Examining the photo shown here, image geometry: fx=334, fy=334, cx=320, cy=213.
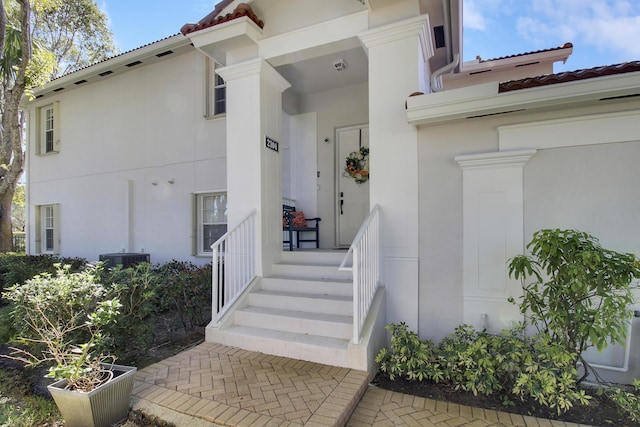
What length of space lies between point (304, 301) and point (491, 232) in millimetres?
2170

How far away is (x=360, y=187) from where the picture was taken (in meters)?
5.98

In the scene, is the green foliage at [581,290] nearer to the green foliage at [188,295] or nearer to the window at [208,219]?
the green foliage at [188,295]

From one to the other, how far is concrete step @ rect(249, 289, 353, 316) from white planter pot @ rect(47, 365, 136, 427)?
1.70m

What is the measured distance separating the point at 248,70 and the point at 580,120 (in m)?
3.85

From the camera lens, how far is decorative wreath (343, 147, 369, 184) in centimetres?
590

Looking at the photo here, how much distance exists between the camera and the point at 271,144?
468 centimetres

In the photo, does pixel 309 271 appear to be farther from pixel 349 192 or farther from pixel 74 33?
pixel 74 33

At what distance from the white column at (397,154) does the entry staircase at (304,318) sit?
325mm

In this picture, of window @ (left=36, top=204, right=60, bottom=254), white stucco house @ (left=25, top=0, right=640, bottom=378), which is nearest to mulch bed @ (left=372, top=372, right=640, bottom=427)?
white stucco house @ (left=25, top=0, right=640, bottom=378)

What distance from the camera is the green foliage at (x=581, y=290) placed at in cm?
251

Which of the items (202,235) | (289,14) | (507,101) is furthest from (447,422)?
(202,235)

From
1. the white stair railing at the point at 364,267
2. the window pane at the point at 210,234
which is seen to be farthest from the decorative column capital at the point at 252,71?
the window pane at the point at 210,234

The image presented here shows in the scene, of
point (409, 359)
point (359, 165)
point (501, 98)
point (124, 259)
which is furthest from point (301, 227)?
point (124, 259)

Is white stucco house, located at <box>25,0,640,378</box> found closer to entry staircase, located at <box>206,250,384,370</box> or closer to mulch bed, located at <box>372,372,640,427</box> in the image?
entry staircase, located at <box>206,250,384,370</box>
